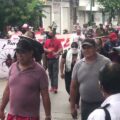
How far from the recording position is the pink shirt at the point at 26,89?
18.6 feet

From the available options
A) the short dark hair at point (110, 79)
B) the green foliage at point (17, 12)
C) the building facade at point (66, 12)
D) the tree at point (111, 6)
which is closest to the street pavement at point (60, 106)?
the short dark hair at point (110, 79)

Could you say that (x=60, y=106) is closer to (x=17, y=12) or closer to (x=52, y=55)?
(x=52, y=55)

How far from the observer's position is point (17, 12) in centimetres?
2797

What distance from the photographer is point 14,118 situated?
18.9 ft

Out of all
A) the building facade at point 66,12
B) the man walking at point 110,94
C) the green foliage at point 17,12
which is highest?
the man walking at point 110,94

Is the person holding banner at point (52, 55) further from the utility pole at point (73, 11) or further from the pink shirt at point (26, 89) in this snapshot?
the utility pole at point (73, 11)

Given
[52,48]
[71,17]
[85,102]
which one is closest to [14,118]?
[85,102]

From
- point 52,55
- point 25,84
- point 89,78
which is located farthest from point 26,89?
point 52,55

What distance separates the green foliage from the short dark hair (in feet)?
80.0

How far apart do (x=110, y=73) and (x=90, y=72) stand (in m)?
2.95

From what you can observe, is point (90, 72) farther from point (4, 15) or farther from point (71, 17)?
point (71, 17)

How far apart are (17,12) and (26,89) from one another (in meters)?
22.6

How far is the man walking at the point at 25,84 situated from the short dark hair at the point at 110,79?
2281 mm

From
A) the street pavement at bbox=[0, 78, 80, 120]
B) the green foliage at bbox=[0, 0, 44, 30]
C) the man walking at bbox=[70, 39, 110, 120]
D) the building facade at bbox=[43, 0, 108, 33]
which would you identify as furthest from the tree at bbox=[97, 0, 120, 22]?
the man walking at bbox=[70, 39, 110, 120]
